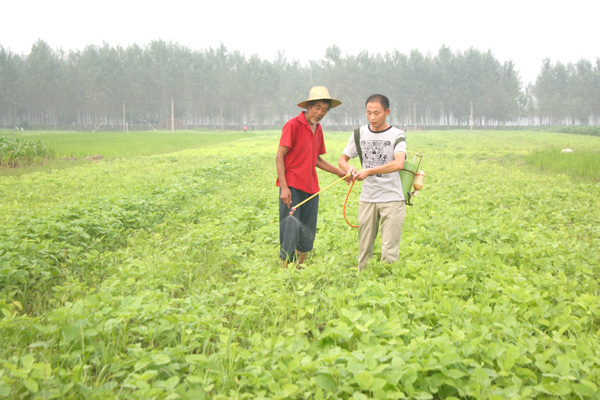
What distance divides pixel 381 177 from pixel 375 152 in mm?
271

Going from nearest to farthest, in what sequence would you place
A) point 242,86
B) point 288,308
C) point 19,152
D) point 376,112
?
1. point 288,308
2. point 376,112
3. point 19,152
4. point 242,86

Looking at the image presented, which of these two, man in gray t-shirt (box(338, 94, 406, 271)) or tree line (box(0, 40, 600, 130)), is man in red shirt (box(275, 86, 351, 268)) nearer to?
man in gray t-shirt (box(338, 94, 406, 271))

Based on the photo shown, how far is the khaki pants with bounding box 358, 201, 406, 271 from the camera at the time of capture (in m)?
4.48

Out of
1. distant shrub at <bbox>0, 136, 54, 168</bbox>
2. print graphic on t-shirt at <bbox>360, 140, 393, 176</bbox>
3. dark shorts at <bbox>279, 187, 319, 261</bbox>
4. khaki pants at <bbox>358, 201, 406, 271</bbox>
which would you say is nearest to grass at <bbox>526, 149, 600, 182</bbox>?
khaki pants at <bbox>358, 201, 406, 271</bbox>

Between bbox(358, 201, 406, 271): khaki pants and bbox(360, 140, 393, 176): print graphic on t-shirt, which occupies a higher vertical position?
bbox(360, 140, 393, 176): print graphic on t-shirt

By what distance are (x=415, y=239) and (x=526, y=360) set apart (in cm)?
323

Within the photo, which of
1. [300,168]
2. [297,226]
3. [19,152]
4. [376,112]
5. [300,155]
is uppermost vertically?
[19,152]

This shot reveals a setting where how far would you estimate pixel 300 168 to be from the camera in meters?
4.86

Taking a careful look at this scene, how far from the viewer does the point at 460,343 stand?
2898 mm

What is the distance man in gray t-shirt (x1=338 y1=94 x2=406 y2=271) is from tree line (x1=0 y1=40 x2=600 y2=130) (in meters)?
73.1

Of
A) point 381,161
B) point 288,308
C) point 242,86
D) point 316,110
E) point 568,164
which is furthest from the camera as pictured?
point 242,86

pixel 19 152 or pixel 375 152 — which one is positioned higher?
pixel 19 152

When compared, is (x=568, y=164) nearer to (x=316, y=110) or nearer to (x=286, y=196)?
(x=316, y=110)

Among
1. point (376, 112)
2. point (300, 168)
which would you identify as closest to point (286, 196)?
point (300, 168)
